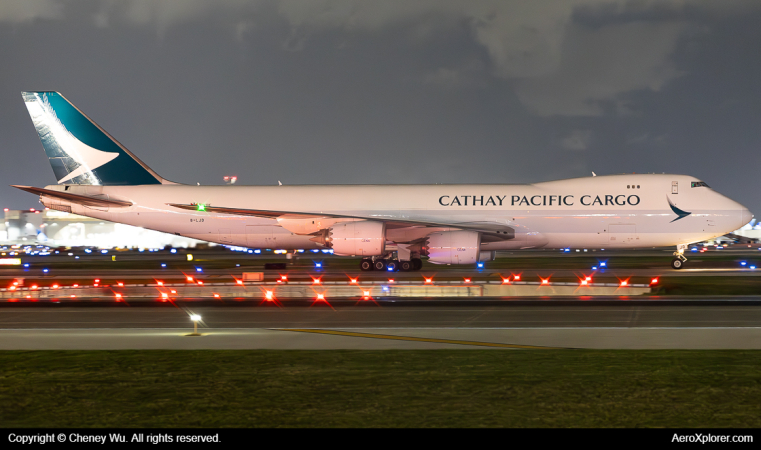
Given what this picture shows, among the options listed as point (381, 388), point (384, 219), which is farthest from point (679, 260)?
point (381, 388)

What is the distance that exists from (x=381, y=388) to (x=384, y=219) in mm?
26314

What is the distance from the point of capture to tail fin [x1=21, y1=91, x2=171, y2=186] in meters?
38.4

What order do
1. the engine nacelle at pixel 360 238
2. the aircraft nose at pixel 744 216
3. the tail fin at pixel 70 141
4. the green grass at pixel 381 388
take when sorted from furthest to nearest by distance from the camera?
the tail fin at pixel 70 141
the aircraft nose at pixel 744 216
the engine nacelle at pixel 360 238
the green grass at pixel 381 388

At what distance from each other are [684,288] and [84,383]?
20.9 meters

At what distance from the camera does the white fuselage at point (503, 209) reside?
3484 cm

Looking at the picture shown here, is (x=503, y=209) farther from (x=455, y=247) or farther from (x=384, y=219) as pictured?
(x=384, y=219)

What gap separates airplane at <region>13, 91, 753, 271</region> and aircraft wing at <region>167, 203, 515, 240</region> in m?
0.06

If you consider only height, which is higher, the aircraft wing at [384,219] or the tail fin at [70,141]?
the tail fin at [70,141]

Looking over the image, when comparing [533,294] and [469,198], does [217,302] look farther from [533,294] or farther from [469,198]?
[469,198]

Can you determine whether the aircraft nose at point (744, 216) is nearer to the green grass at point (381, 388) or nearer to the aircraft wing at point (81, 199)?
the green grass at point (381, 388)

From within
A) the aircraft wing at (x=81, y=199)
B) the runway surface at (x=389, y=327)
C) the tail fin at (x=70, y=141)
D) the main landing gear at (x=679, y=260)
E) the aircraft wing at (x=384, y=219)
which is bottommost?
the runway surface at (x=389, y=327)

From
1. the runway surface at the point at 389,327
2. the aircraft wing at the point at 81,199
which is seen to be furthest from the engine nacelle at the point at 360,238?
the runway surface at the point at 389,327

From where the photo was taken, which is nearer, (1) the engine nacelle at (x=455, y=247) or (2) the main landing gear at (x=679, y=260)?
(1) the engine nacelle at (x=455, y=247)

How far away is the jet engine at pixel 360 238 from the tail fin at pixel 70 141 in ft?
47.9
